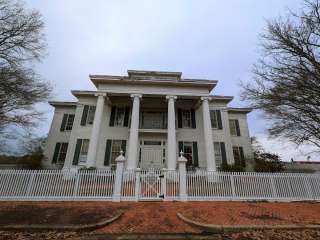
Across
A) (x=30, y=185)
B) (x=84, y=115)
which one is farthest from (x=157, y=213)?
(x=84, y=115)

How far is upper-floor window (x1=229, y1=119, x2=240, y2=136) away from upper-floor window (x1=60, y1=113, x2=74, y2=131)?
14.9 meters

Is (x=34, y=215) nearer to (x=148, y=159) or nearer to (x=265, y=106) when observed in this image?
(x=148, y=159)

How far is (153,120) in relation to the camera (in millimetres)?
17344

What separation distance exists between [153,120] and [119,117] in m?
3.05

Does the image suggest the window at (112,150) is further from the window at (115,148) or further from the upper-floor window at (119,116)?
the upper-floor window at (119,116)

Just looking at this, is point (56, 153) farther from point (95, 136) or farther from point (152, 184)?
point (152, 184)

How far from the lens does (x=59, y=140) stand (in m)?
17.0

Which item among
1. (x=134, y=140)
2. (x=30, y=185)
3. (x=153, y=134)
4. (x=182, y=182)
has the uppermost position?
(x=153, y=134)

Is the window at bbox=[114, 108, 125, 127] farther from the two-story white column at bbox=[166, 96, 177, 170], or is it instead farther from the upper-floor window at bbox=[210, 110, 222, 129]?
the upper-floor window at bbox=[210, 110, 222, 129]

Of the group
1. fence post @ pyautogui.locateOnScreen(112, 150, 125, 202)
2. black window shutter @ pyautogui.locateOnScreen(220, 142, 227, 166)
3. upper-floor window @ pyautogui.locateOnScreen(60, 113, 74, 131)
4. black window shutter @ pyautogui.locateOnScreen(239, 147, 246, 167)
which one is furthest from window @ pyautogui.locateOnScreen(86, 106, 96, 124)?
black window shutter @ pyautogui.locateOnScreen(239, 147, 246, 167)

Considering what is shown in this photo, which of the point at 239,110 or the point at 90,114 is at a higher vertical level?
the point at 239,110

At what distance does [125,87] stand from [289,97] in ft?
36.6

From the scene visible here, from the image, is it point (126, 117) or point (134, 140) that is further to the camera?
point (126, 117)

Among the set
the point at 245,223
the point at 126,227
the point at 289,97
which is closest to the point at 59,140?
the point at 126,227
